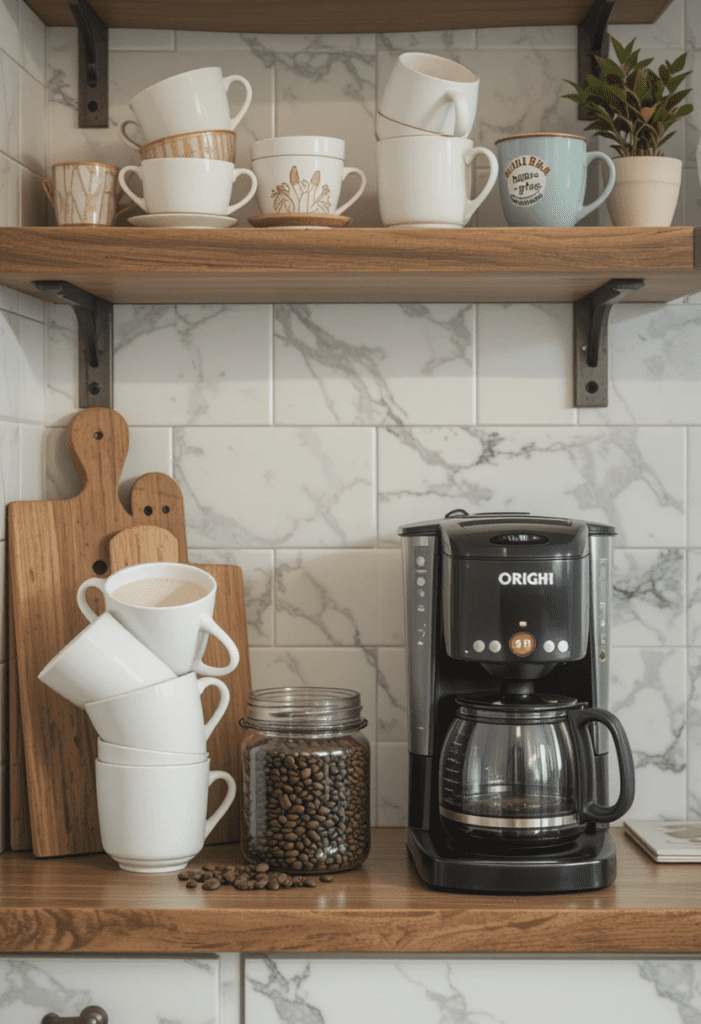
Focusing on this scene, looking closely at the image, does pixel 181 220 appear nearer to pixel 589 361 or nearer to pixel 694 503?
pixel 589 361

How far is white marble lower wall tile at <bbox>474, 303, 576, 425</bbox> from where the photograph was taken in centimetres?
143

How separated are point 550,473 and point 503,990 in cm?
66

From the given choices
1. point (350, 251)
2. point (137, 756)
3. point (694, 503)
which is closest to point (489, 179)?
point (350, 251)

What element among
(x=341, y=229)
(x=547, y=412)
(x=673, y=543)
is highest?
(x=341, y=229)

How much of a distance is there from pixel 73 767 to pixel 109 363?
1.76 feet

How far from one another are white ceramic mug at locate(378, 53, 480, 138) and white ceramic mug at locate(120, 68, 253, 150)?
0.20m

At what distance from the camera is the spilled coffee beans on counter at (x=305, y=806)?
1.17 metres

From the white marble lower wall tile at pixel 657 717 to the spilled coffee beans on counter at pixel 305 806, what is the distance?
0.45m

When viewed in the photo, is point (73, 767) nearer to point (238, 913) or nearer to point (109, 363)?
point (238, 913)

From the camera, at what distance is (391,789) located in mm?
1438

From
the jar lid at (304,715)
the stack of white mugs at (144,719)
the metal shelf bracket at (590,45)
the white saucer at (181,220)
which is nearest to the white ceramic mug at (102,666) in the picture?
the stack of white mugs at (144,719)

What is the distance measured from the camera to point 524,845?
1.10m

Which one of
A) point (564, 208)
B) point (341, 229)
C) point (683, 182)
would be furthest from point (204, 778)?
point (683, 182)

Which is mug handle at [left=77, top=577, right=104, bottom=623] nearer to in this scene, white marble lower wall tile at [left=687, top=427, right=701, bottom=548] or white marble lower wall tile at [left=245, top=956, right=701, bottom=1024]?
white marble lower wall tile at [left=245, top=956, right=701, bottom=1024]
